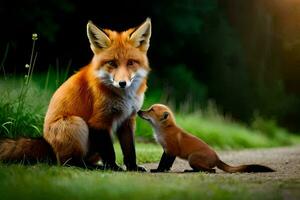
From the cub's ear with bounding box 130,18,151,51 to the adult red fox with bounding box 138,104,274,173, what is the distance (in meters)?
0.85

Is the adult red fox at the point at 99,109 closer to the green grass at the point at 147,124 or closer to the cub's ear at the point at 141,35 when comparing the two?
the cub's ear at the point at 141,35

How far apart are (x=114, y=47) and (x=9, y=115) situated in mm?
2405

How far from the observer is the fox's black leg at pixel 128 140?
7969 mm

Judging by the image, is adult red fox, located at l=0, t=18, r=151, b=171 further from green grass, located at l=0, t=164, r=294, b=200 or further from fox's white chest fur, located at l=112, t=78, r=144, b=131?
green grass, located at l=0, t=164, r=294, b=200

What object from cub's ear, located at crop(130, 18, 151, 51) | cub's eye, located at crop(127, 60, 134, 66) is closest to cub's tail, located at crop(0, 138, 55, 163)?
cub's eye, located at crop(127, 60, 134, 66)

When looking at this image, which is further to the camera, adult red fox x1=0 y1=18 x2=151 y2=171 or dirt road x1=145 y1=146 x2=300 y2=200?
adult red fox x1=0 y1=18 x2=151 y2=171

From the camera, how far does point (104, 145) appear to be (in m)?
7.70

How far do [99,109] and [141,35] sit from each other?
1065 mm

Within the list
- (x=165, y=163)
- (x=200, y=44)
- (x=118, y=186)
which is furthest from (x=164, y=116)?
(x=200, y=44)

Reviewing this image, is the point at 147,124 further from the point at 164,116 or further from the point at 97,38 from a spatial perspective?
the point at 97,38

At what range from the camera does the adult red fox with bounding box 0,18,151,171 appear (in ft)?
25.2

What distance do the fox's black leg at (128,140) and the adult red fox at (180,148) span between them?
11.6 inches

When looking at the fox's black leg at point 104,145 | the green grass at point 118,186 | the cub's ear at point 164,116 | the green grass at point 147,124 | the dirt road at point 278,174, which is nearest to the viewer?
the green grass at point 118,186

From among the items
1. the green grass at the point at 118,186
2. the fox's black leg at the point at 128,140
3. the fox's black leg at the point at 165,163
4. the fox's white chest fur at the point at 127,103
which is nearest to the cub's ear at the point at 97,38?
the fox's white chest fur at the point at 127,103
